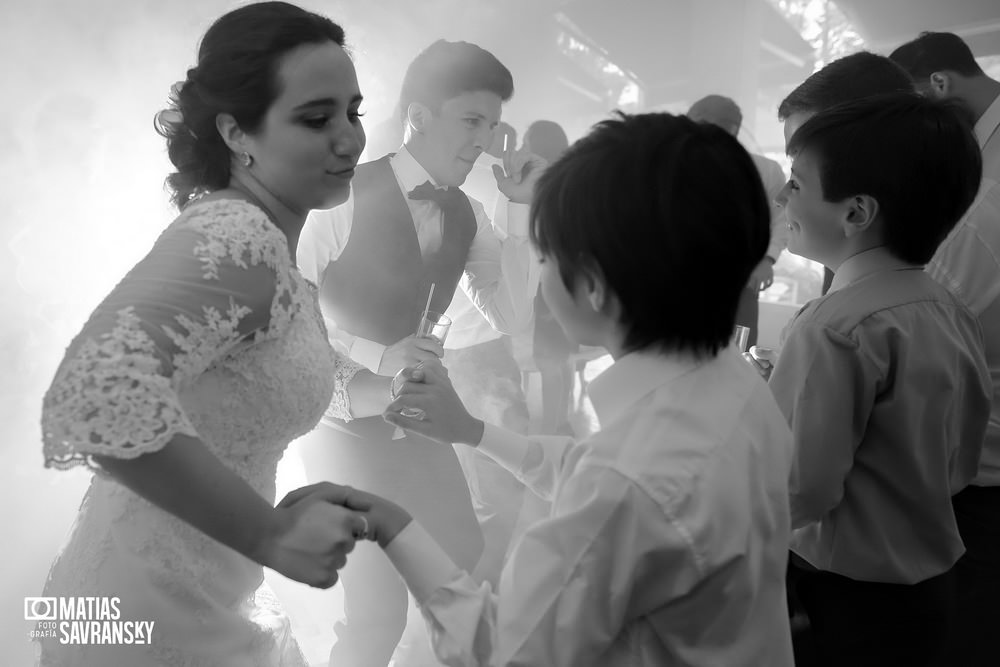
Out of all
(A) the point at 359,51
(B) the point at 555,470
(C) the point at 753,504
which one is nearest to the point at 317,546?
(C) the point at 753,504

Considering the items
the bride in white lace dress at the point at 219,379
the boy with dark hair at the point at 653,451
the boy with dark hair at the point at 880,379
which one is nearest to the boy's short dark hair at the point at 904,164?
the boy with dark hair at the point at 880,379

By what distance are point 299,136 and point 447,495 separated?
990 mm

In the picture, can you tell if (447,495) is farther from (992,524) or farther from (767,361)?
(992,524)

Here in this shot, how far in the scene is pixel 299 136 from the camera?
3.60 feet

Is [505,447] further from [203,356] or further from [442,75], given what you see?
[442,75]

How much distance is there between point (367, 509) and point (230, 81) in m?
0.66

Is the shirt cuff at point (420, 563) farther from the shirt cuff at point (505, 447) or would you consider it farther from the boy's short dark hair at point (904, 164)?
the boy's short dark hair at point (904, 164)

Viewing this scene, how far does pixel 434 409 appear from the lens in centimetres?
129

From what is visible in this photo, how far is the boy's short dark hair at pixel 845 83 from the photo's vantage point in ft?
5.33

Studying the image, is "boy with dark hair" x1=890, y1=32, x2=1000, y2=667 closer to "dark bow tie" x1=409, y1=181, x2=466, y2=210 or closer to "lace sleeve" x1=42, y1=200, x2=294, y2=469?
"dark bow tie" x1=409, y1=181, x2=466, y2=210

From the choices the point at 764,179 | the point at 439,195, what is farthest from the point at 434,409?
the point at 764,179

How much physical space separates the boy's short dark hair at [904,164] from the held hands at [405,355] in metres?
0.77

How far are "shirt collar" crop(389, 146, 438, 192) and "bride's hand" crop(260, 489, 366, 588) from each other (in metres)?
0.96

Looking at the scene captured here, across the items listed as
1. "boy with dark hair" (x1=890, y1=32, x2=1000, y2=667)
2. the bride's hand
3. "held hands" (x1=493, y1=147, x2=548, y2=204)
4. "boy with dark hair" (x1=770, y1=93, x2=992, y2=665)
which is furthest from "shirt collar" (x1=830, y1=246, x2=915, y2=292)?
the bride's hand
